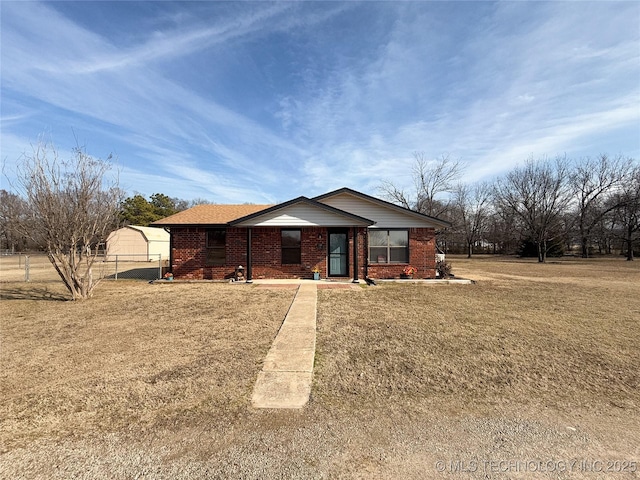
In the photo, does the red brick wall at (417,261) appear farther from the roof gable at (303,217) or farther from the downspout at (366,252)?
the roof gable at (303,217)

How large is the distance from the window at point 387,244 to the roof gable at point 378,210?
0.36m

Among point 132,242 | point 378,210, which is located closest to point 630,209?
point 378,210

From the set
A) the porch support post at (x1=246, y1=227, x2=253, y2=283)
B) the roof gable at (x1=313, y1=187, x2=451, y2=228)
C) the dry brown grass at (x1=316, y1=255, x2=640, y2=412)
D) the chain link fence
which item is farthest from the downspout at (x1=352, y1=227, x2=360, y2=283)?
the chain link fence

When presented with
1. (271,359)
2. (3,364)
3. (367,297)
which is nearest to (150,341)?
(3,364)

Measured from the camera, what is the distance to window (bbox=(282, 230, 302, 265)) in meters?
12.9

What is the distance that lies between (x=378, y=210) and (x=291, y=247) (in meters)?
4.28

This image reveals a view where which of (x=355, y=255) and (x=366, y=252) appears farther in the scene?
(x=366, y=252)

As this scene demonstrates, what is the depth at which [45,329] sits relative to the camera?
234 inches

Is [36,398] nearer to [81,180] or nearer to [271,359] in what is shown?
[271,359]

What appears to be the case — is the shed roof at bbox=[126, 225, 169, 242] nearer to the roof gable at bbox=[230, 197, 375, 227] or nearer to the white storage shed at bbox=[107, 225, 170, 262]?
the white storage shed at bbox=[107, 225, 170, 262]

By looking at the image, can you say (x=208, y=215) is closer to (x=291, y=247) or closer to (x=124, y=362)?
(x=291, y=247)

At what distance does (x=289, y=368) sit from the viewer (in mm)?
4047

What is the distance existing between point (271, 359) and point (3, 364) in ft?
12.4

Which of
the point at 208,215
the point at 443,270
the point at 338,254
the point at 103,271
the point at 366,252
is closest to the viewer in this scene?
the point at 103,271
